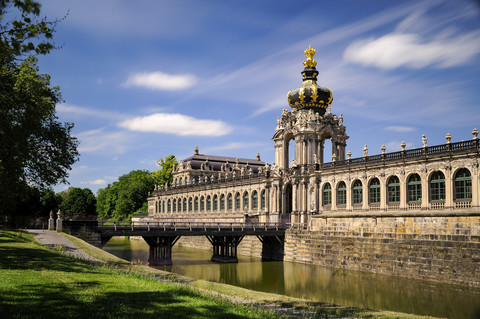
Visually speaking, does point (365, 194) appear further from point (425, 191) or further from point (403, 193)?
point (425, 191)

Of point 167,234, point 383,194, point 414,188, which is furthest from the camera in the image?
point 167,234

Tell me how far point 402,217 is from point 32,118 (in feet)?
104

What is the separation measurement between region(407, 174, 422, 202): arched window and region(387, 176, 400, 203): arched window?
4.57ft

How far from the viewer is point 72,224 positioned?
154ft

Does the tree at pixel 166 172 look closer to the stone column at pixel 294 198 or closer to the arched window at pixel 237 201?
the arched window at pixel 237 201

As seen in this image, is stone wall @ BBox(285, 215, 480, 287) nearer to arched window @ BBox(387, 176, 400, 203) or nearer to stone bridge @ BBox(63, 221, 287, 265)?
arched window @ BBox(387, 176, 400, 203)

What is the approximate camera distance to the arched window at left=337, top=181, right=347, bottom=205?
165ft

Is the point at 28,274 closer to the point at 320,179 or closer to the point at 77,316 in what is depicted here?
the point at 77,316

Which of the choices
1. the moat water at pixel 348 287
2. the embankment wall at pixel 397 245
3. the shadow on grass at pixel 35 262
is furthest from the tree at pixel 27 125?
the embankment wall at pixel 397 245

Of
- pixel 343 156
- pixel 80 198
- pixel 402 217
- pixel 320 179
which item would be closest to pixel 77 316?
pixel 402 217

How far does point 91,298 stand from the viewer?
1441 centimetres

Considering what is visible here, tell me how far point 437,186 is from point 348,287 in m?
13.4

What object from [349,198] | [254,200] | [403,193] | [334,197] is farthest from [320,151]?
[403,193]

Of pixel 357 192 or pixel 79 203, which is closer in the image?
pixel 357 192
